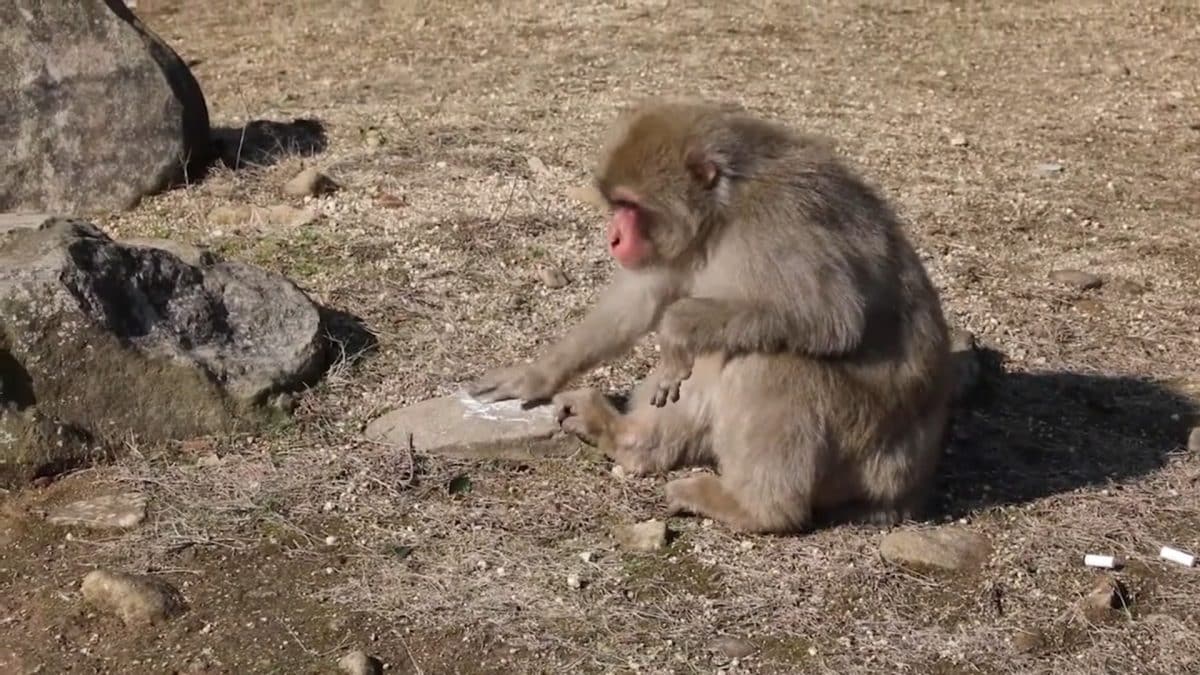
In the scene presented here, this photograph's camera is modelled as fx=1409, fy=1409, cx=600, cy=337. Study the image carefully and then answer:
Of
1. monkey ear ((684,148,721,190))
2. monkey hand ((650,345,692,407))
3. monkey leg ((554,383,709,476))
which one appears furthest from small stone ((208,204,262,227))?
monkey ear ((684,148,721,190))

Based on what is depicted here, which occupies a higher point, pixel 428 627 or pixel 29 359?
pixel 29 359

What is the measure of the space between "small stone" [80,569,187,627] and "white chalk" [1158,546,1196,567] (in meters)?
2.72

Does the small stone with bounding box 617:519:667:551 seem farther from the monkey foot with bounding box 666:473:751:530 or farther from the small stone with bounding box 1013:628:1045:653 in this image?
the small stone with bounding box 1013:628:1045:653

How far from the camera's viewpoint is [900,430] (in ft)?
13.0

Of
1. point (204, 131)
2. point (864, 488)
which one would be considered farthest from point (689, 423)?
point (204, 131)

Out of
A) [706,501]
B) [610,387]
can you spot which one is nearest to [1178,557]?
[706,501]

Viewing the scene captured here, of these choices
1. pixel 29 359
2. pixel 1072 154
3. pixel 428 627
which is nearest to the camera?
pixel 428 627

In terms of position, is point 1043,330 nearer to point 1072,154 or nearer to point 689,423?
point 689,423

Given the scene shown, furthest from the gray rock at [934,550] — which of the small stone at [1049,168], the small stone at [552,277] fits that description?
the small stone at [1049,168]

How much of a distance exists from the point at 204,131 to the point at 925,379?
14.2 feet

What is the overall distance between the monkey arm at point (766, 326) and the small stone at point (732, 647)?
0.77m

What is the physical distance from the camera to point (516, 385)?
177 inches

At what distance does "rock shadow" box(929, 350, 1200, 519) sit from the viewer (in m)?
4.41

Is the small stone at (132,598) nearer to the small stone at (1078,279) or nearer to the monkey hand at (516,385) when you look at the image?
the monkey hand at (516,385)
